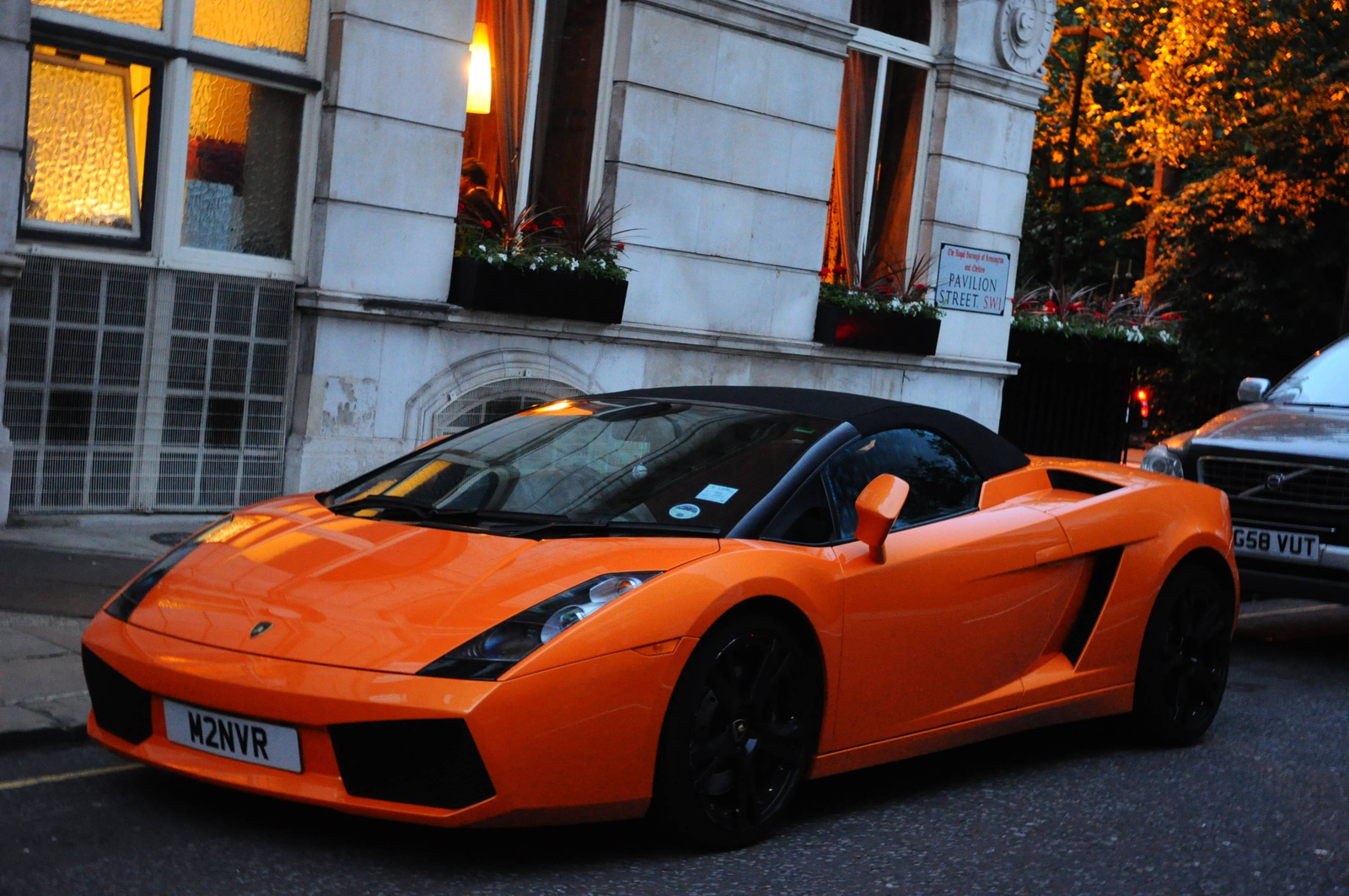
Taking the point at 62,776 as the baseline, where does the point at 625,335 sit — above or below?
above

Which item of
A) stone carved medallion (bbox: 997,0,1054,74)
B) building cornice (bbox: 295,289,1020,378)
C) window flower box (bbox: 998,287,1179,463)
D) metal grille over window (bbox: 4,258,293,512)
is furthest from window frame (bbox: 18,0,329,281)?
window flower box (bbox: 998,287,1179,463)

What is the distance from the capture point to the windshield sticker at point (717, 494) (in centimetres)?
470

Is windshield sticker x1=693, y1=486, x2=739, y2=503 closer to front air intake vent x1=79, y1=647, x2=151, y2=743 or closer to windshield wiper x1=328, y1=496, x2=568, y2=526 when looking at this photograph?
windshield wiper x1=328, y1=496, x2=568, y2=526

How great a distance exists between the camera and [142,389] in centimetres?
942

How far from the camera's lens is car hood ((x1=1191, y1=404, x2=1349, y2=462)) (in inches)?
335

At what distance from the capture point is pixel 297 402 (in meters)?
10.1

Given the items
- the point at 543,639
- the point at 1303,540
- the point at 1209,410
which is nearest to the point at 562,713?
the point at 543,639

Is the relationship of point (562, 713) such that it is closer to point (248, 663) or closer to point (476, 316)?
point (248, 663)

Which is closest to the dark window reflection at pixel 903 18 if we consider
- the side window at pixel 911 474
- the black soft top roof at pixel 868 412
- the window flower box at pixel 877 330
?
the window flower box at pixel 877 330

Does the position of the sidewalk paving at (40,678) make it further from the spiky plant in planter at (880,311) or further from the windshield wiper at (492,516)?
the spiky plant in planter at (880,311)

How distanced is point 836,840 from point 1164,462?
5.25 metres

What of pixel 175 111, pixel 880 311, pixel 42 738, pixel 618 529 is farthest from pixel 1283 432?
pixel 175 111

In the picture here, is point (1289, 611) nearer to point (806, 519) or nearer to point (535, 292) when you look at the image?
point (535, 292)

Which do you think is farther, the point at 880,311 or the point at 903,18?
the point at 903,18
